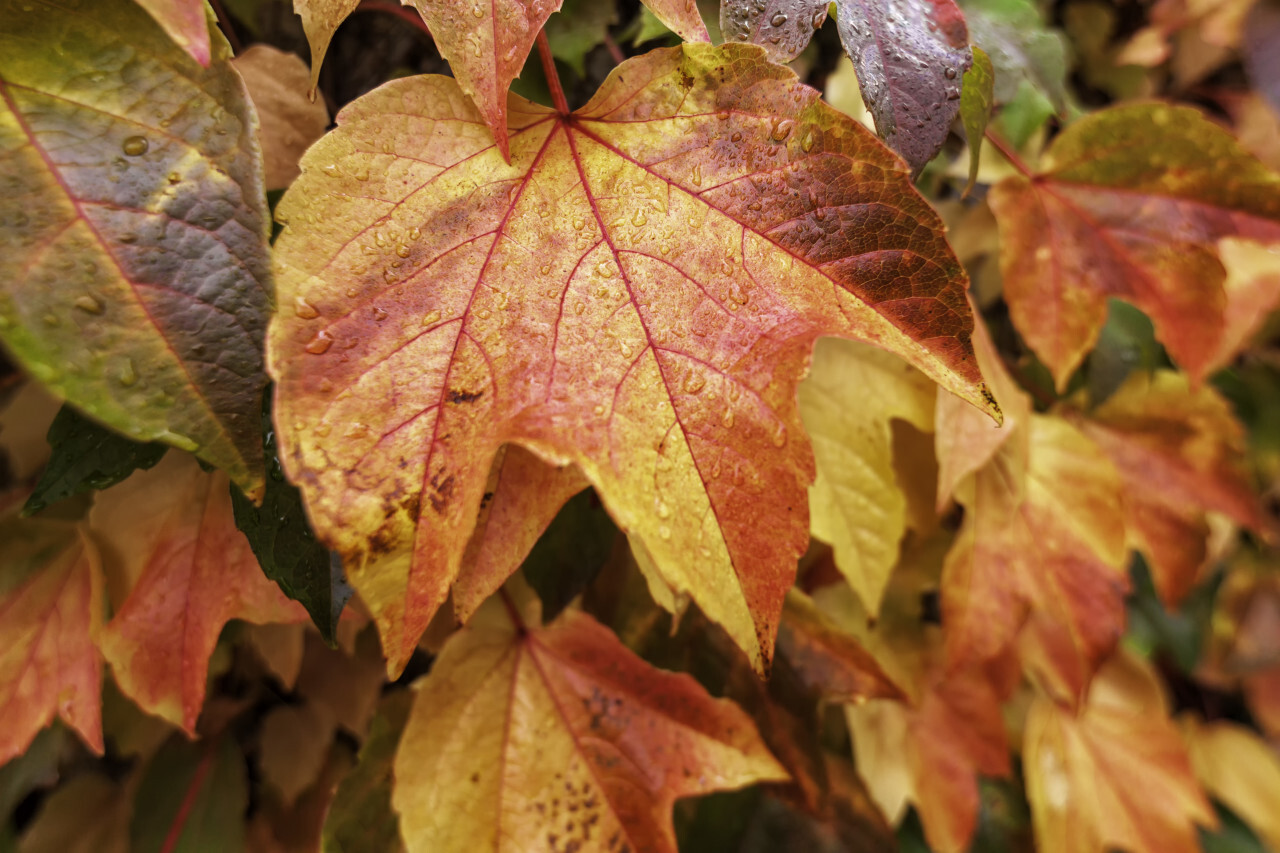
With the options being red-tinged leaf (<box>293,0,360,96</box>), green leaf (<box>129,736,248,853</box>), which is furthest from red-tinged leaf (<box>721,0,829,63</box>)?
green leaf (<box>129,736,248,853</box>)

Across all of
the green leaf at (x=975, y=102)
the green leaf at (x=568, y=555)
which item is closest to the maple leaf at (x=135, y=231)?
the green leaf at (x=568, y=555)

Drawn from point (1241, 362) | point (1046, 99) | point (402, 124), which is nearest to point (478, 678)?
point (402, 124)

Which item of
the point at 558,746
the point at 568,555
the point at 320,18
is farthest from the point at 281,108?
the point at 558,746

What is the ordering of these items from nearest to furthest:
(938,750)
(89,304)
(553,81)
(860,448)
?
(89,304), (553,81), (860,448), (938,750)

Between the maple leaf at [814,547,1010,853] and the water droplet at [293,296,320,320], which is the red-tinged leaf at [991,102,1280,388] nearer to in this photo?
the maple leaf at [814,547,1010,853]

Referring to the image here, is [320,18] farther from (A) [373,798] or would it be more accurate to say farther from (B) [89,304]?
(A) [373,798]

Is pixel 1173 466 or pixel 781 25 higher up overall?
pixel 781 25

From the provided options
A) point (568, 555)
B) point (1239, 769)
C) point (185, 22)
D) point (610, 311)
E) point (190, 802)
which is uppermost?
point (185, 22)
